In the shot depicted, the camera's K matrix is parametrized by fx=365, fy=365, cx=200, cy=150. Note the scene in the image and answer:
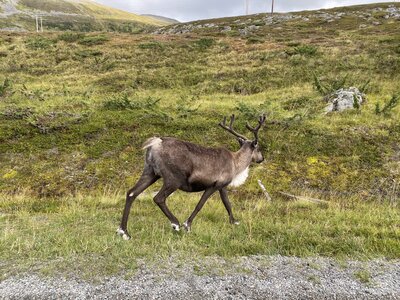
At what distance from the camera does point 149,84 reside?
28.8m

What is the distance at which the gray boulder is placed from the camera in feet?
63.1

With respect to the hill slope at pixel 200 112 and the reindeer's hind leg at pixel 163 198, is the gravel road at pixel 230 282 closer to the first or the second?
the reindeer's hind leg at pixel 163 198

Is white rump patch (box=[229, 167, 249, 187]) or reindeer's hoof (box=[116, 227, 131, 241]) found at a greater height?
white rump patch (box=[229, 167, 249, 187])

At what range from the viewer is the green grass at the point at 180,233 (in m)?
6.45

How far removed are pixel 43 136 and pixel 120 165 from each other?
4.30 meters

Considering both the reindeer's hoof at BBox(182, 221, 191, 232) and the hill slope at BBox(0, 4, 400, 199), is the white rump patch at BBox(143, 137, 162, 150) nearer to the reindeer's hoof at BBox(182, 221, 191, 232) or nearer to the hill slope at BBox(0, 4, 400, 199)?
the reindeer's hoof at BBox(182, 221, 191, 232)

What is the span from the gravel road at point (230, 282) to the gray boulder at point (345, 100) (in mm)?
14080

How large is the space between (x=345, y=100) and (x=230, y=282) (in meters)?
16.4

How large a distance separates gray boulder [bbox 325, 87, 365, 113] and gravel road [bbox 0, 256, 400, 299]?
14080 mm

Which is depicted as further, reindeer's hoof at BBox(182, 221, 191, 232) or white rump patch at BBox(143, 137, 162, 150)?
reindeer's hoof at BBox(182, 221, 191, 232)

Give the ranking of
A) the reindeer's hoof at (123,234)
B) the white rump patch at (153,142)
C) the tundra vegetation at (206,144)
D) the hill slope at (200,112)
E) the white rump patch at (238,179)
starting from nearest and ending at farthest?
the tundra vegetation at (206,144)
the reindeer's hoof at (123,234)
the white rump patch at (153,142)
the white rump patch at (238,179)
the hill slope at (200,112)

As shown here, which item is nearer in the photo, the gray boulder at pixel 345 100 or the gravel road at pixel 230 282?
the gravel road at pixel 230 282

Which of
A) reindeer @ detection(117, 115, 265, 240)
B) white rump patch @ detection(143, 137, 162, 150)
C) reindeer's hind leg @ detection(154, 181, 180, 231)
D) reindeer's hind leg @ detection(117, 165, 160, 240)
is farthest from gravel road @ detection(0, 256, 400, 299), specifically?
white rump patch @ detection(143, 137, 162, 150)

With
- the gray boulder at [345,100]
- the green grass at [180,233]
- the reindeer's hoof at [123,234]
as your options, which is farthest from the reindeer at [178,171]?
the gray boulder at [345,100]
